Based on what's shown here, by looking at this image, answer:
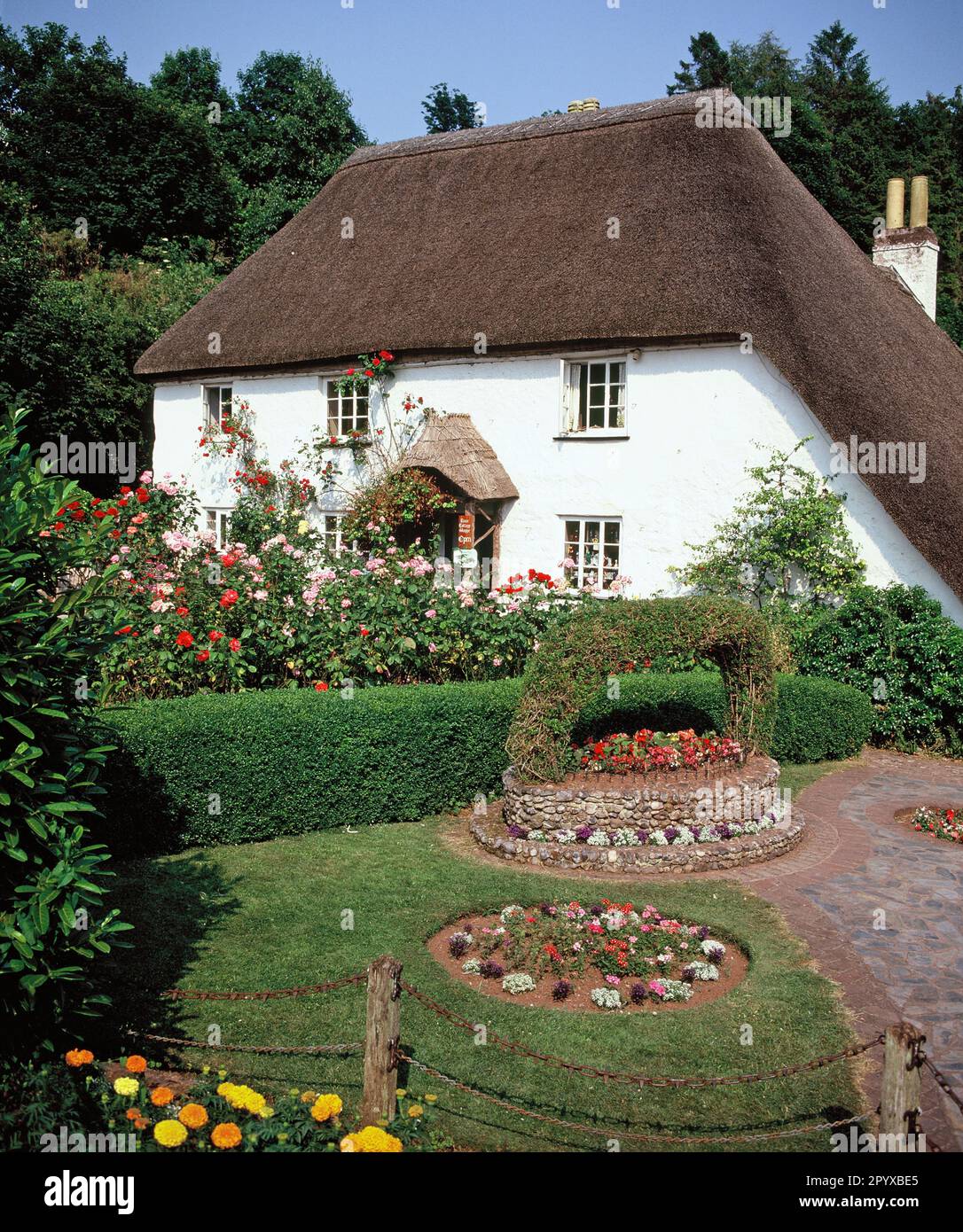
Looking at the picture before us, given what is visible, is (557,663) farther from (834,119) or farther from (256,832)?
(834,119)

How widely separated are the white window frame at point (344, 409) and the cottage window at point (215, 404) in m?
2.57

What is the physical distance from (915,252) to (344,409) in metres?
13.1

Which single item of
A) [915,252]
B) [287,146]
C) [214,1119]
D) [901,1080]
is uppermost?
[287,146]

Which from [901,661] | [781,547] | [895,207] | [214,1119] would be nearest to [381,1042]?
[214,1119]

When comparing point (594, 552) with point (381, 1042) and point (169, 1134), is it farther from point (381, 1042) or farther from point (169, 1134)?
point (169, 1134)

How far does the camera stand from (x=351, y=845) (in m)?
9.97

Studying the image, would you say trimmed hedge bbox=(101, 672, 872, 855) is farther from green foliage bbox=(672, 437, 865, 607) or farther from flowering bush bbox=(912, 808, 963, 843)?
green foliage bbox=(672, 437, 865, 607)

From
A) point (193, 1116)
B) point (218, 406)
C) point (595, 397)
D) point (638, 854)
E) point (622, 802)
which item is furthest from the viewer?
point (218, 406)

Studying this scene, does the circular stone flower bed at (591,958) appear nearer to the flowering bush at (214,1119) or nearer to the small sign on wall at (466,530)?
→ the flowering bush at (214,1119)

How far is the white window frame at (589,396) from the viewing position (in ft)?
56.2

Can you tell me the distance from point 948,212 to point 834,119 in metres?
5.83

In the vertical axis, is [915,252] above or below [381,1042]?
above

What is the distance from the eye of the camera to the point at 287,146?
3372 centimetres

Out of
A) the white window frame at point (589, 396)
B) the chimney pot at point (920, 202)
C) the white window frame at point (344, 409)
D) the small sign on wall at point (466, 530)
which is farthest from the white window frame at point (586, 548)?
the chimney pot at point (920, 202)
